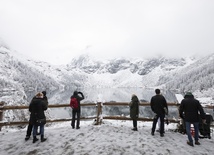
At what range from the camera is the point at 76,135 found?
28.2 ft

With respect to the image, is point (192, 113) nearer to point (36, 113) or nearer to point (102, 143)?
point (102, 143)

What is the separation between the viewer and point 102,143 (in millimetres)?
7418

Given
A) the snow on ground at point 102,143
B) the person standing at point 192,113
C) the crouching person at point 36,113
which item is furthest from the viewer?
the crouching person at point 36,113

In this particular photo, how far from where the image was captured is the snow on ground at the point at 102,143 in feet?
21.9

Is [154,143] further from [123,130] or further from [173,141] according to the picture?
[123,130]

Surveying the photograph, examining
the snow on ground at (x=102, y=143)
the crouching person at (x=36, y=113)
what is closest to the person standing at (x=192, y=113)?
the snow on ground at (x=102, y=143)

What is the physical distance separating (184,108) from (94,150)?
4.28 metres

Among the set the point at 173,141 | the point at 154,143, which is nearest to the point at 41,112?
the point at 154,143

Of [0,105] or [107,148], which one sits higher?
[0,105]

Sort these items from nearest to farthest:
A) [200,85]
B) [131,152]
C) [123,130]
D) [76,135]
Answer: [131,152]
[76,135]
[123,130]
[200,85]

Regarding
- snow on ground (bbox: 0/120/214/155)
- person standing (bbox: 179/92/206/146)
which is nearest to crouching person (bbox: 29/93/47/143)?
snow on ground (bbox: 0/120/214/155)

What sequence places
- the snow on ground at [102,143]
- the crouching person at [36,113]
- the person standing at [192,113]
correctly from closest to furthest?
the snow on ground at [102,143] → the person standing at [192,113] → the crouching person at [36,113]

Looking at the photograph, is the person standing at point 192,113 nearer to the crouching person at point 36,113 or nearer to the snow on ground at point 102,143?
the snow on ground at point 102,143

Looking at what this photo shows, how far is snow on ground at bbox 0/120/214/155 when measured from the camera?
668cm
